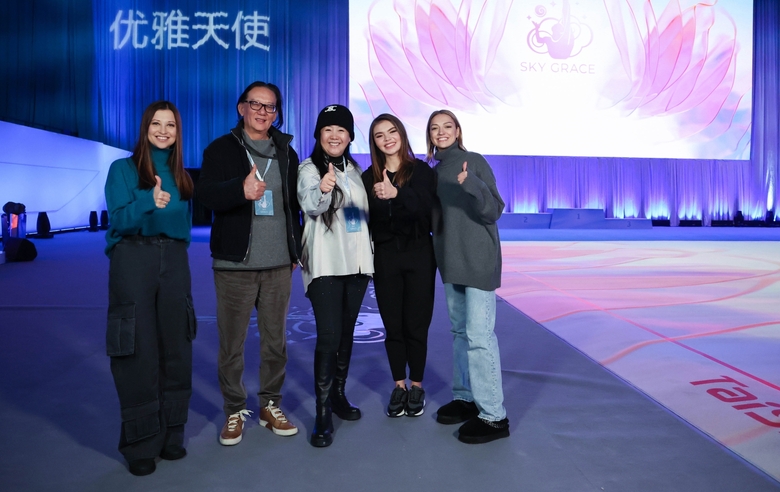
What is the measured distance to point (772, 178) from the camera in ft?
47.8

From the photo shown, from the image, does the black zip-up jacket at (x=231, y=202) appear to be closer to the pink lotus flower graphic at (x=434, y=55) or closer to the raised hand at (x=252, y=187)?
the raised hand at (x=252, y=187)

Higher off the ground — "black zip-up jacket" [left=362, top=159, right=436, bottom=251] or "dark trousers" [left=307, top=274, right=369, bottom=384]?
"black zip-up jacket" [left=362, top=159, right=436, bottom=251]

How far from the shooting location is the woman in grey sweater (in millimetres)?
2225

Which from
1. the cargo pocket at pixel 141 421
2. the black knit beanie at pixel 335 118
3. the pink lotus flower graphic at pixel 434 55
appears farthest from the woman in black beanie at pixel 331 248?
the pink lotus flower graphic at pixel 434 55

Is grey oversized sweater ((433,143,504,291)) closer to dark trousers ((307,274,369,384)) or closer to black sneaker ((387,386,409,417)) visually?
dark trousers ((307,274,369,384))

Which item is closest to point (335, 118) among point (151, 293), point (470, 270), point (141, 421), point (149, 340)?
point (470, 270)

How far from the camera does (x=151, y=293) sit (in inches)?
78.5

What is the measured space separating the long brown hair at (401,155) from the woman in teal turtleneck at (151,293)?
68 cm

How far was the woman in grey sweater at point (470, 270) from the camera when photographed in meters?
2.22

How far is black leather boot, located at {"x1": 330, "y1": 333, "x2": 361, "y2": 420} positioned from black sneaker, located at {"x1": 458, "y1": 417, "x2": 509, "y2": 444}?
441mm

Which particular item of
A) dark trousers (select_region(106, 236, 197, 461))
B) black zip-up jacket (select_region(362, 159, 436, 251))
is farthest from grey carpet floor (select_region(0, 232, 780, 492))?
black zip-up jacket (select_region(362, 159, 436, 251))

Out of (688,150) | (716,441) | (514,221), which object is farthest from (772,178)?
(716,441)

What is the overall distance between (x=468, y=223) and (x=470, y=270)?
0.59ft

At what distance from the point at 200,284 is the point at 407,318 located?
370 cm
